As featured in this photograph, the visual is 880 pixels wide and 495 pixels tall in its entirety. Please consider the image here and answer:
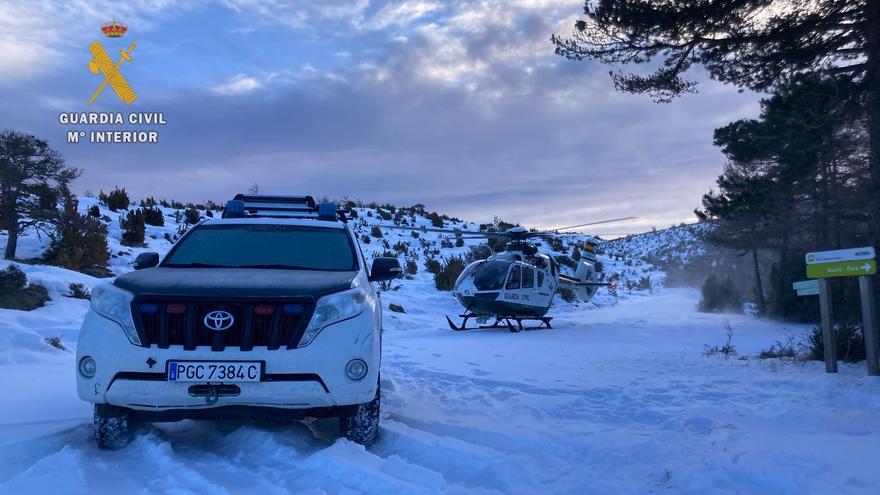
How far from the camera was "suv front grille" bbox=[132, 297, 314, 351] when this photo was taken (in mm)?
4156

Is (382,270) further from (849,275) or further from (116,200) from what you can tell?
(116,200)

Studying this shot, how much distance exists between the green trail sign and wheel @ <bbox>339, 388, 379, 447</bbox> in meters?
6.36

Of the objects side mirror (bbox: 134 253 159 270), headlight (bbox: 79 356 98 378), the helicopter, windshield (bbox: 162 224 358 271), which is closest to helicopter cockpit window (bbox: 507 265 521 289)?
the helicopter

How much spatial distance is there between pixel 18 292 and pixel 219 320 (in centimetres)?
854

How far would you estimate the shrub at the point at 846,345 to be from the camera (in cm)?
898

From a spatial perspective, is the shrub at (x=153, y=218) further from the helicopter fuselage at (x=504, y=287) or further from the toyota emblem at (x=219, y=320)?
the toyota emblem at (x=219, y=320)

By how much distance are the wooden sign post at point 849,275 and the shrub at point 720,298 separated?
18893 mm

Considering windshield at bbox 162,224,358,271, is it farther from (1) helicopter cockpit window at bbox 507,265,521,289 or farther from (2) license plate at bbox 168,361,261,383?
(1) helicopter cockpit window at bbox 507,265,521,289

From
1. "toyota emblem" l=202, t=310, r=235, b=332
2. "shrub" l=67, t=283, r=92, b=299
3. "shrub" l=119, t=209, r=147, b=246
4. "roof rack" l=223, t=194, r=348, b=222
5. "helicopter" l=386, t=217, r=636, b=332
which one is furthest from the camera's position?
"shrub" l=119, t=209, r=147, b=246

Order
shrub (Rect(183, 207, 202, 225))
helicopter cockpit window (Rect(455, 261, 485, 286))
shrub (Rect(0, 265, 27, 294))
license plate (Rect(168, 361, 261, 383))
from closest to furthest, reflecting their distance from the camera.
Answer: license plate (Rect(168, 361, 261, 383)), shrub (Rect(0, 265, 27, 294)), helicopter cockpit window (Rect(455, 261, 485, 286)), shrub (Rect(183, 207, 202, 225))

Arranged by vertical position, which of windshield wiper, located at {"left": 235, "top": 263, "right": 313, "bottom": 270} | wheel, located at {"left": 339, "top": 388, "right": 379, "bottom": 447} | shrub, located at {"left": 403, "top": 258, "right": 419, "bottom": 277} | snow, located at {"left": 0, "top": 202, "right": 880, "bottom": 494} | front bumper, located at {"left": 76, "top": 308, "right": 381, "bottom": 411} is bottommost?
snow, located at {"left": 0, "top": 202, "right": 880, "bottom": 494}

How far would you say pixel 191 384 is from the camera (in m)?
4.10

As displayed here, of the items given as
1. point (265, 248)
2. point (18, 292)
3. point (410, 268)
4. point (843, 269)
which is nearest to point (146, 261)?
point (265, 248)

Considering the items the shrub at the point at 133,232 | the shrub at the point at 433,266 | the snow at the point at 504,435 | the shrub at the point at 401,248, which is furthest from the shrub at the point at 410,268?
the snow at the point at 504,435
